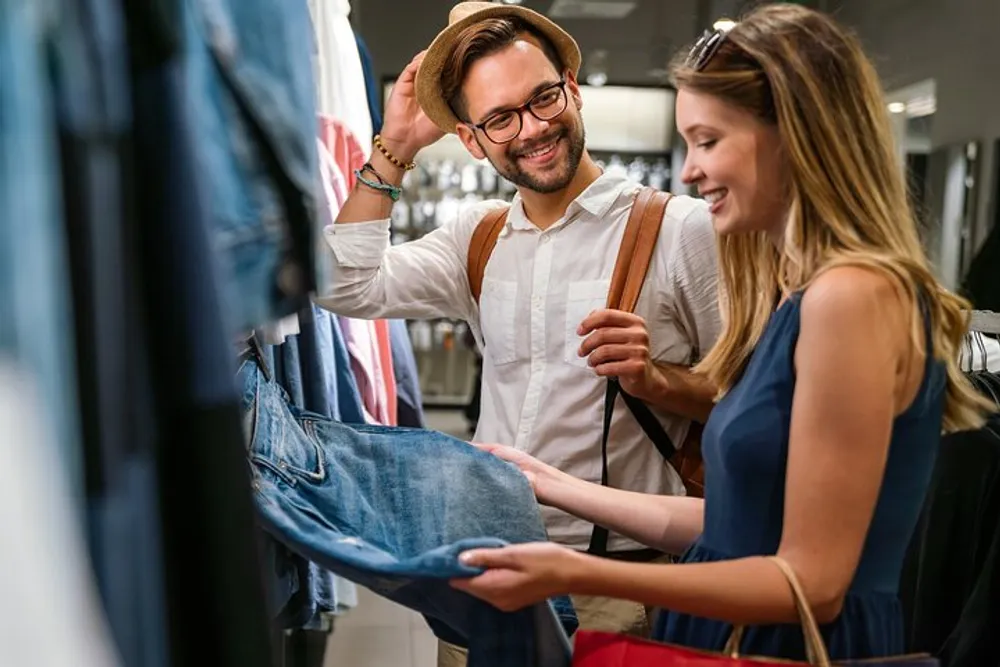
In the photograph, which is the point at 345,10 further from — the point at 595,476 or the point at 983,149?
the point at 983,149

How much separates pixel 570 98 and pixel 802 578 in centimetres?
88

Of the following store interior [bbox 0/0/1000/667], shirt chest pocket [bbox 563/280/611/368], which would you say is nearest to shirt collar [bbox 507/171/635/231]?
shirt chest pocket [bbox 563/280/611/368]

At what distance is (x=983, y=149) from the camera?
2965 mm

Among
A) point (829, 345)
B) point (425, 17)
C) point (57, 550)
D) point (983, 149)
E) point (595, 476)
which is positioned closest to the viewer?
point (57, 550)

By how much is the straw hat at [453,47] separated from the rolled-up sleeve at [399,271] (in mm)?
196

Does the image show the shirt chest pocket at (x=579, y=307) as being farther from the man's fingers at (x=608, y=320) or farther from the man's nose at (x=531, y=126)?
the man's nose at (x=531, y=126)

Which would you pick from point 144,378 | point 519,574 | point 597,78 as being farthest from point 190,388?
point 597,78

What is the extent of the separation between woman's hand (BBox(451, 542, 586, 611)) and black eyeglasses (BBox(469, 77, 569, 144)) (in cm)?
79

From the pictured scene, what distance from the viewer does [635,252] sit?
1437mm

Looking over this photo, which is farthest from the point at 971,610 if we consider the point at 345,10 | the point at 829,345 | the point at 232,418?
the point at 345,10

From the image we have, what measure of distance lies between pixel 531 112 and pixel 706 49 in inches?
19.4

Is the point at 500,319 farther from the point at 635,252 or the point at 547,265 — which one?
the point at 635,252

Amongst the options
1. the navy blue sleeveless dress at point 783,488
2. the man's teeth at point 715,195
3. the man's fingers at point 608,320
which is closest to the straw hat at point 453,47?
the man's fingers at point 608,320

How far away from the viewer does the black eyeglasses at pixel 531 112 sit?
147cm
